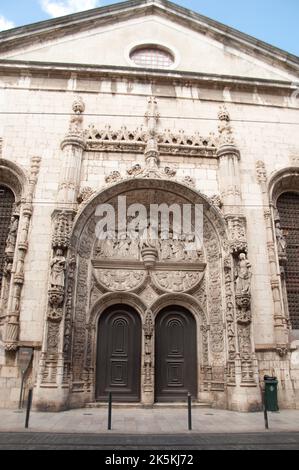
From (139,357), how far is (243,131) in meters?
9.07

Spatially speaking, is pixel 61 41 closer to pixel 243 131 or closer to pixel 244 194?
pixel 243 131

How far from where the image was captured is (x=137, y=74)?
46.3 feet

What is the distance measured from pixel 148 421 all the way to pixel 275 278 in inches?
236

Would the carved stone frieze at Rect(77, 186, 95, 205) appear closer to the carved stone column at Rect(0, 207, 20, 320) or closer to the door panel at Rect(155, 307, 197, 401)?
the carved stone column at Rect(0, 207, 20, 320)

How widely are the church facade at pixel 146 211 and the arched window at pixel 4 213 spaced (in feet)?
0.17

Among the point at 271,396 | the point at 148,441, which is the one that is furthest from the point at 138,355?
the point at 148,441

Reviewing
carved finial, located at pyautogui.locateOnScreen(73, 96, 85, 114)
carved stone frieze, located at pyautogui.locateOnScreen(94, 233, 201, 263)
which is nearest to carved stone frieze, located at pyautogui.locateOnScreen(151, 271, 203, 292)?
carved stone frieze, located at pyautogui.locateOnScreen(94, 233, 201, 263)

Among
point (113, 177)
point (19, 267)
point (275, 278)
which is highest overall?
point (113, 177)

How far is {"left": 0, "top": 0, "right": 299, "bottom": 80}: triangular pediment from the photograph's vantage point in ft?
A: 48.5

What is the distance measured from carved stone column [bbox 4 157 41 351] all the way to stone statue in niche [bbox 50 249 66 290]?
117 cm

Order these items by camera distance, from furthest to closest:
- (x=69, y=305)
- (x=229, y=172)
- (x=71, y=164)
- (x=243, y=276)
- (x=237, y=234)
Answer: (x=229, y=172)
(x=71, y=164)
(x=237, y=234)
(x=243, y=276)
(x=69, y=305)

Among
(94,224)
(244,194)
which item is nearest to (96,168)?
(94,224)

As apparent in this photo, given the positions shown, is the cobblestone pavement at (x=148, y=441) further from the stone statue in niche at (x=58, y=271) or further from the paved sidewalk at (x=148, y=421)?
the stone statue in niche at (x=58, y=271)

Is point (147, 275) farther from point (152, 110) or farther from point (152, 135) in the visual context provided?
point (152, 110)
